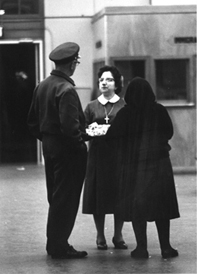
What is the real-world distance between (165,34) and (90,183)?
9.23 m

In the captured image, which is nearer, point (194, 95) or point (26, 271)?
point (26, 271)

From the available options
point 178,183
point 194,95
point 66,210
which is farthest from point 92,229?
point 194,95

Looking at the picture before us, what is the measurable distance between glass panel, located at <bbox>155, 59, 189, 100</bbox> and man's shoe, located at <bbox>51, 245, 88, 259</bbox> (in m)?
9.63

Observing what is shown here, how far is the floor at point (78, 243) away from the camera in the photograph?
23.9 ft

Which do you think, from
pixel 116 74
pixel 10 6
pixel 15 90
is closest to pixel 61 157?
pixel 116 74

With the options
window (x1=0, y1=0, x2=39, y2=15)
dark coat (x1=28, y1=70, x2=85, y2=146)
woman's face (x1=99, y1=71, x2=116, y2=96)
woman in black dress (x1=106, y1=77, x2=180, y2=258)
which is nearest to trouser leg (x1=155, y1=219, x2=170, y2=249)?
woman in black dress (x1=106, y1=77, x2=180, y2=258)

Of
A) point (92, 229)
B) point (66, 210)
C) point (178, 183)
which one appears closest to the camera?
point (66, 210)

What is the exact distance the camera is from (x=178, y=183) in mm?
14727

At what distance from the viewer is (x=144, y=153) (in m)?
7.71

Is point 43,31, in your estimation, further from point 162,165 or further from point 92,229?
point 162,165

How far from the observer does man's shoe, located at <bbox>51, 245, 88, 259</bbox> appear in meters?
7.71

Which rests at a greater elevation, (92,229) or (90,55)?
(90,55)

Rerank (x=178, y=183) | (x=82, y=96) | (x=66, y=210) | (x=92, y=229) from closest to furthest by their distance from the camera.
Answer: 1. (x=66, y=210)
2. (x=92, y=229)
3. (x=178, y=183)
4. (x=82, y=96)

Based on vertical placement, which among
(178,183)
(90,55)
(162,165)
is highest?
(90,55)
